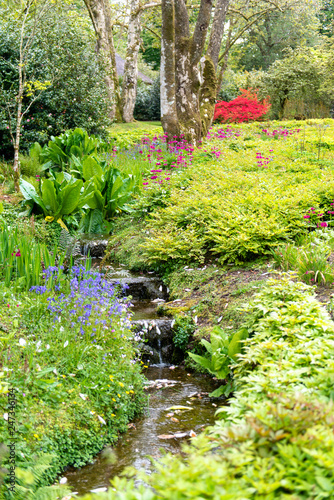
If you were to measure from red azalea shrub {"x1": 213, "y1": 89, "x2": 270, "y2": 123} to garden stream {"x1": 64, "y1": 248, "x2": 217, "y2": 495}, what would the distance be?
18.7 meters

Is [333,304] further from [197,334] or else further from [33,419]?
[33,419]

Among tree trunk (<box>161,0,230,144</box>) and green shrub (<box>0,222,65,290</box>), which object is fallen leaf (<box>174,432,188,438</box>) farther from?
tree trunk (<box>161,0,230,144</box>)

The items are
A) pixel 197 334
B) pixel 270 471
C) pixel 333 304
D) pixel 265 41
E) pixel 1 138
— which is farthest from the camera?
pixel 265 41

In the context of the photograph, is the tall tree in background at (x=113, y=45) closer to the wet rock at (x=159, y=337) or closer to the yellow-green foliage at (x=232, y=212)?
the yellow-green foliage at (x=232, y=212)

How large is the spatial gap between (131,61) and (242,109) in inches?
247

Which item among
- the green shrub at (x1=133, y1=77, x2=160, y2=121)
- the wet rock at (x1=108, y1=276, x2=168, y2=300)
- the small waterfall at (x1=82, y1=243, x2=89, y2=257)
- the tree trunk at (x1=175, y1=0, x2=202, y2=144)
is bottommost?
the wet rock at (x1=108, y1=276, x2=168, y2=300)

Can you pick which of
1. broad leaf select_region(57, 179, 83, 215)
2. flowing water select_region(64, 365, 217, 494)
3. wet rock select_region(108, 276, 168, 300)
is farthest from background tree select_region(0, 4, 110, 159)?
flowing water select_region(64, 365, 217, 494)

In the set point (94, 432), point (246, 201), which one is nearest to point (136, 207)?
point (246, 201)

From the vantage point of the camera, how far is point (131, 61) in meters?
18.9

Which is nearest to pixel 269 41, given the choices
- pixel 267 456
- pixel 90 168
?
pixel 90 168

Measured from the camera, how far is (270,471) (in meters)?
1.57

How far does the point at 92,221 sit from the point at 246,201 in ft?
9.15

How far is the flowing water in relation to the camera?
108 inches

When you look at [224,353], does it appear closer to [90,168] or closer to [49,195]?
[49,195]
